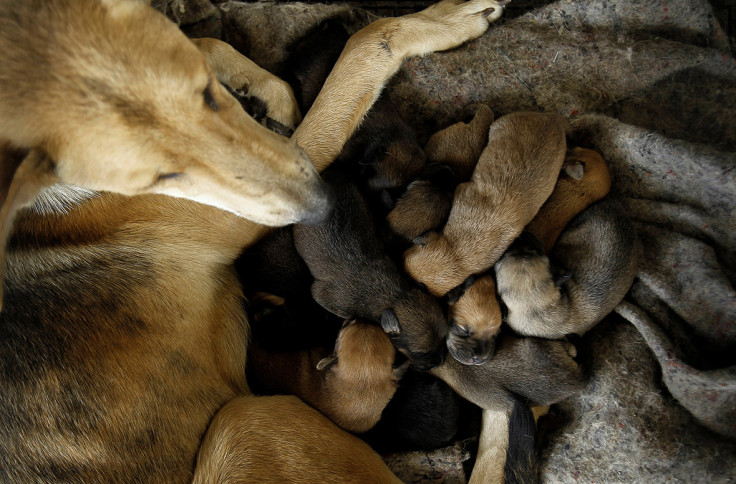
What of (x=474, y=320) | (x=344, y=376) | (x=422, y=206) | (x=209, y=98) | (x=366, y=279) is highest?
(x=209, y=98)

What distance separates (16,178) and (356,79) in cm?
147

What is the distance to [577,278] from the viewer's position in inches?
90.4

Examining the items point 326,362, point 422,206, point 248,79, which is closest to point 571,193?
point 422,206

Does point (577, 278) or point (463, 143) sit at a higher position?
point (463, 143)

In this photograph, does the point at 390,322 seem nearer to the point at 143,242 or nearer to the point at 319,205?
the point at 319,205

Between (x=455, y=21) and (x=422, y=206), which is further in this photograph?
(x=455, y=21)

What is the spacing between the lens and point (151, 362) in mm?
1911

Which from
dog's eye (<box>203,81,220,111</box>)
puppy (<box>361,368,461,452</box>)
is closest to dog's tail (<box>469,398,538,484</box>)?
puppy (<box>361,368,461,452</box>)

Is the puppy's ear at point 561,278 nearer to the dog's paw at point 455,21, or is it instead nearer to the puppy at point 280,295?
the puppy at point 280,295

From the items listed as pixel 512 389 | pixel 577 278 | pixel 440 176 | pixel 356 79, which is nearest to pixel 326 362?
pixel 512 389

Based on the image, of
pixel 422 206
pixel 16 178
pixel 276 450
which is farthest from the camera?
pixel 422 206

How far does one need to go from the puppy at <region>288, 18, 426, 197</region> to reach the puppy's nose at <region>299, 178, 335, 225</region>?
0.71 metres

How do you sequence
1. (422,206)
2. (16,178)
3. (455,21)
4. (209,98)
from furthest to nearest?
1. (455,21)
2. (422,206)
3. (209,98)
4. (16,178)

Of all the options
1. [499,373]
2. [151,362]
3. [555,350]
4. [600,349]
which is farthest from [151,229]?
[600,349]
